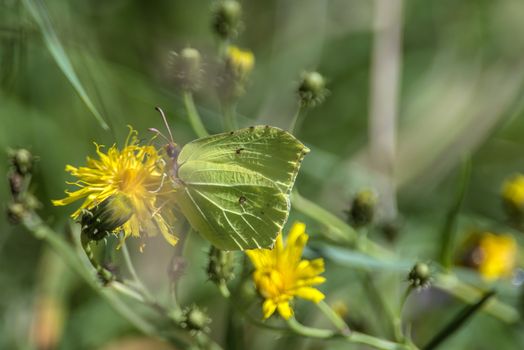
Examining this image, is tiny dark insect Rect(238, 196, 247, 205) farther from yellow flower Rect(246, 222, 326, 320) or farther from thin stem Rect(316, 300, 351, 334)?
thin stem Rect(316, 300, 351, 334)

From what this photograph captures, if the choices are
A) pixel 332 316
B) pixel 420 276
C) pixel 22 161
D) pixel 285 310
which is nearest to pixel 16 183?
pixel 22 161

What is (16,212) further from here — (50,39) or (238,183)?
(238,183)

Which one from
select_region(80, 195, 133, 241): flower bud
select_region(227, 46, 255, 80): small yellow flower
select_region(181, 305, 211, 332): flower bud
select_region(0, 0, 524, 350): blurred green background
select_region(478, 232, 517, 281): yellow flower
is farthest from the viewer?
select_region(0, 0, 524, 350): blurred green background

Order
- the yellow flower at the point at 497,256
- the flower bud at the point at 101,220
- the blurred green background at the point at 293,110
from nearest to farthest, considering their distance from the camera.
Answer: the flower bud at the point at 101,220 → the yellow flower at the point at 497,256 → the blurred green background at the point at 293,110

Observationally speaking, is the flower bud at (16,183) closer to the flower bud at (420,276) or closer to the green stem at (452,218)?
the flower bud at (420,276)

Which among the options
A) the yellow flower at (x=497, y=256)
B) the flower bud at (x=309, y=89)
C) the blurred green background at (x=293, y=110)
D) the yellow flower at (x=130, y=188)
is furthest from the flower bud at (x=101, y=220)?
the yellow flower at (x=497, y=256)

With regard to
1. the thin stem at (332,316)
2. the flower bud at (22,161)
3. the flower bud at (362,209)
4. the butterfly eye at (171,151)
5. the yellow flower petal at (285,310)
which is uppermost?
the butterfly eye at (171,151)

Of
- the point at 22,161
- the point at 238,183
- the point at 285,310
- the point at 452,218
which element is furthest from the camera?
the point at 452,218

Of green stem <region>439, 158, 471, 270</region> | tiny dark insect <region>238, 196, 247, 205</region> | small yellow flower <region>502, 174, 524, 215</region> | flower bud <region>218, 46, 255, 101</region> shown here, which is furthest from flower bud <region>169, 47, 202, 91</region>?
small yellow flower <region>502, 174, 524, 215</region>
